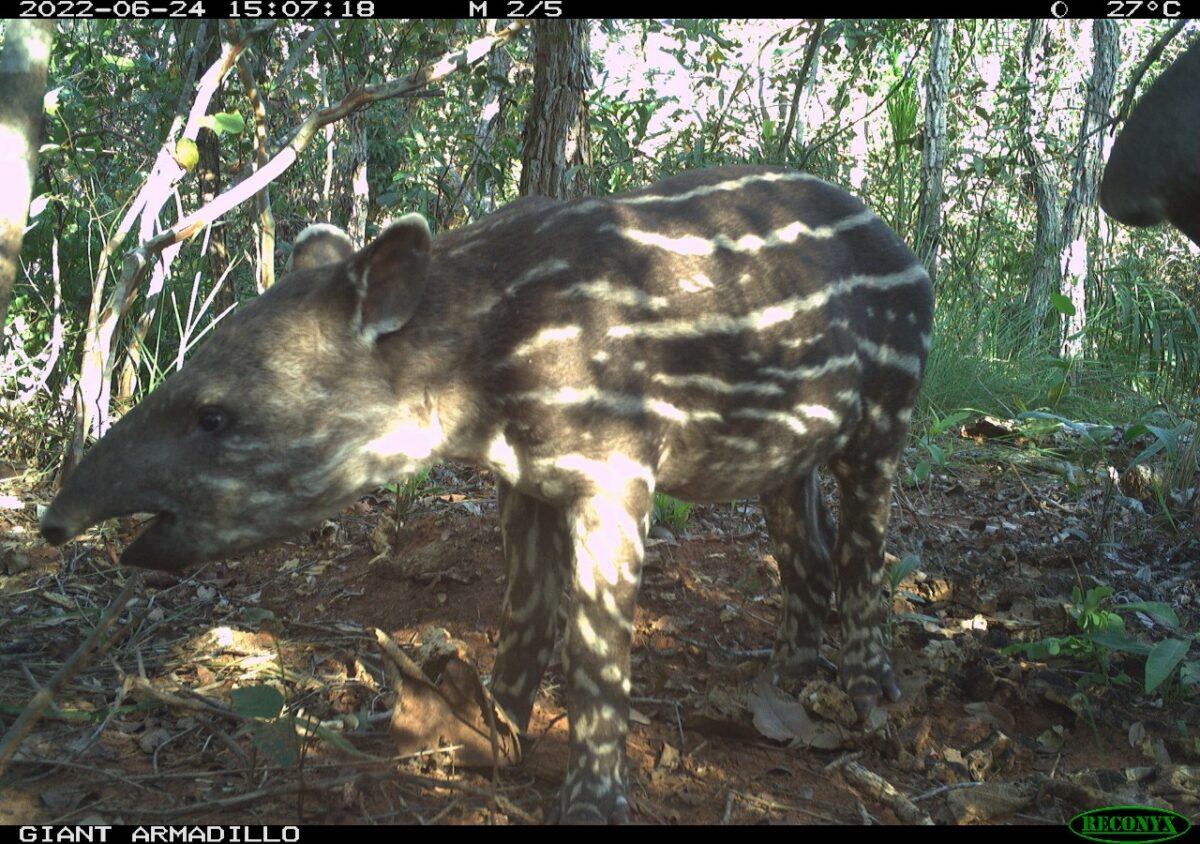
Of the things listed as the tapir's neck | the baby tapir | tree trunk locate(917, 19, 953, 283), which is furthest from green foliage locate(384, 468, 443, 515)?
tree trunk locate(917, 19, 953, 283)

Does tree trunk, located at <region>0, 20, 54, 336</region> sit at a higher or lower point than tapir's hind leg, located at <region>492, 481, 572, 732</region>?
higher

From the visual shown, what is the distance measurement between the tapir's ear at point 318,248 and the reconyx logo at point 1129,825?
2.67 metres

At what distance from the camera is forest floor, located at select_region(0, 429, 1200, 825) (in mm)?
2953

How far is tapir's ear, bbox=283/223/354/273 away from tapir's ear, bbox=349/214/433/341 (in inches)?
18.6

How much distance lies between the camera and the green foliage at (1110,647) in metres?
3.40

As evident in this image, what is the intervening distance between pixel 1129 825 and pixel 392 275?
8.17ft

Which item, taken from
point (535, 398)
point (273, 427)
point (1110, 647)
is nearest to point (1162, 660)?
point (1110, 647)

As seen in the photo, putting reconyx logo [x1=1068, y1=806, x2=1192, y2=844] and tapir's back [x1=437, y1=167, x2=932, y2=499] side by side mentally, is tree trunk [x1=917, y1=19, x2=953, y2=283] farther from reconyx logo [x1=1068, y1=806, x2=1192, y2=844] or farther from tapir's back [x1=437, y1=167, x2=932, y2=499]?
reconyx logo [x1=1068, y1=806, x2=1192, y2=844]

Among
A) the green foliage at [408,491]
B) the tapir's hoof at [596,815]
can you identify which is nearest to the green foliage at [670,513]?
the green foliage at [408,491]

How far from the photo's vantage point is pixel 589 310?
9.35 ft

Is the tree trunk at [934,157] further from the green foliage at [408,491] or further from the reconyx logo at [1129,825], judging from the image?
the reconyx logo at [1129,825]

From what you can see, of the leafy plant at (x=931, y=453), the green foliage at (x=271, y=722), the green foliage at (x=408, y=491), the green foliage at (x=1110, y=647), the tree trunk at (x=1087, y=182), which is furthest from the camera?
the tree trunk at (x=1087, y=182)

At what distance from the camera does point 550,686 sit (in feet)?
12.2

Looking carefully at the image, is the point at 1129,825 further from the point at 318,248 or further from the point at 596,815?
the point at 318,248
